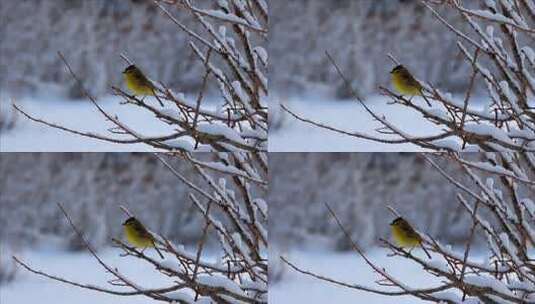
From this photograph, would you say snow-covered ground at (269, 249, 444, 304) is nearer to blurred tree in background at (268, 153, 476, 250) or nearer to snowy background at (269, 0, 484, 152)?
blurred tree in background at (268, 153, 476, 250)

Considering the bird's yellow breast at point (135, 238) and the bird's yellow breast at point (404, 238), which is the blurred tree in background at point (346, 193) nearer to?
the bird's yellow breast at point (404, 238)

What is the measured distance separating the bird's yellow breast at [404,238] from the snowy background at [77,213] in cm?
54

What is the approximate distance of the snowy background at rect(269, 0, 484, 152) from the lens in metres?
2.47

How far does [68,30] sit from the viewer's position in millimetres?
2475

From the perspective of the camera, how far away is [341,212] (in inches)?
98.3

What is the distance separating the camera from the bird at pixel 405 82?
245 centimetres

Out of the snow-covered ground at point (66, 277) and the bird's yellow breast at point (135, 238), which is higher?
the bird's yellow breast at point (135, 238)

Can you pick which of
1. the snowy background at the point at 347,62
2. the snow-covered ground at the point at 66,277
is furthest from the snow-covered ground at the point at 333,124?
the snow-covered ground at the point at 66,277

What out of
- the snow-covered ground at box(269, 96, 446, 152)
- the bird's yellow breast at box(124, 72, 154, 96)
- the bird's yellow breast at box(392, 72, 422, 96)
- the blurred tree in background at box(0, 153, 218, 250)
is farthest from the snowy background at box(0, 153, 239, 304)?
the bird's yellow breast at box(392, 72, 422, 96)

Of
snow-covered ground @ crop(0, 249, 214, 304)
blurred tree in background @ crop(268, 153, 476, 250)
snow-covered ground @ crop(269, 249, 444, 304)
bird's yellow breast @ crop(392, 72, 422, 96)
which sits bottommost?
snow-covered ground @ crop(0, 249, 214, 304)

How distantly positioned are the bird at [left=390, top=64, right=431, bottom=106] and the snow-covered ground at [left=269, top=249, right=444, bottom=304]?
1.56 ft

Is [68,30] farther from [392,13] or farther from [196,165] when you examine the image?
[392,13]

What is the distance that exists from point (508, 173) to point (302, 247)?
0.64 metres

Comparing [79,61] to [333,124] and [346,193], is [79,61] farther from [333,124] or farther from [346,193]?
[346,193]
